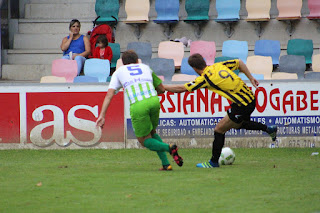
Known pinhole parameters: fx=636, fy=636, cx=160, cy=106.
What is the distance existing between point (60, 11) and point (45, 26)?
63 centimetres

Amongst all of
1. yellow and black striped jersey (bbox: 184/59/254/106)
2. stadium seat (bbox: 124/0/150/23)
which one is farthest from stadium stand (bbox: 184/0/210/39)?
yellow and black striped jersey (bbox: 184/59/254/106)

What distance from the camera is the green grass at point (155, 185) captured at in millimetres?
5297

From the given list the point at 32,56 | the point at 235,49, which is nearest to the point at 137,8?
the point at 32,56

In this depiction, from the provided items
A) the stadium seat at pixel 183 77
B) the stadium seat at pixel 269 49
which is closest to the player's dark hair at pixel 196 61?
the stadium seat at pixel 183 77

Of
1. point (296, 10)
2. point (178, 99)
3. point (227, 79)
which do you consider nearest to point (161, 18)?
point (296, 10)

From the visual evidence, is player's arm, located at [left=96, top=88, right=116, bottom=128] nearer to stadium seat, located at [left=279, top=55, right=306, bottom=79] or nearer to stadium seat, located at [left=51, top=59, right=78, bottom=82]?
Result: stadium seat, located at [left=51, top=59, right=78, bottom=82]

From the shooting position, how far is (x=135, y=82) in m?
7.71

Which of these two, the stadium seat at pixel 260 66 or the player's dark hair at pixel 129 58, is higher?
the player's dark hair at pixel 129 58

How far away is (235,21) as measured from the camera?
15727 millimetres

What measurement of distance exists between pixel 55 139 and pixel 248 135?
3502 millimetres

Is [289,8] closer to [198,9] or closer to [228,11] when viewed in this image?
[228,11]

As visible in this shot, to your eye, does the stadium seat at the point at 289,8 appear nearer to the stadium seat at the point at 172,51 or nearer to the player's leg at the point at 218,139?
the stadium seat at the point at 172,51

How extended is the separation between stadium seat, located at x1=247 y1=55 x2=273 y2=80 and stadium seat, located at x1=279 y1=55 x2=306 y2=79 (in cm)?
28

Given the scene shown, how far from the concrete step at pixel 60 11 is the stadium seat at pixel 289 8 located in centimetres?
473
